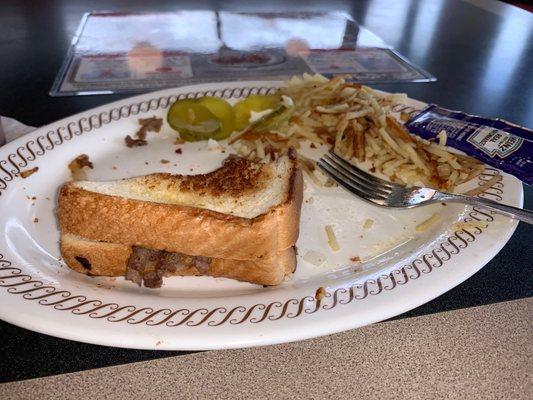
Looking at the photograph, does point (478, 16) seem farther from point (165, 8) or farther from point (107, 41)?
point (107, 41)

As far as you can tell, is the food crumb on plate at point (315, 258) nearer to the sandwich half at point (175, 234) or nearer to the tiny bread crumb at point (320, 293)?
the sandwich half at point (175, 234)

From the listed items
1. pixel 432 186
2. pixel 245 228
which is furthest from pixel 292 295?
pixel 432 186

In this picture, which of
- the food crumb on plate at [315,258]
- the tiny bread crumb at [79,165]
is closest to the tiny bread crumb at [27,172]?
the tiny bread crumb at [79,165]

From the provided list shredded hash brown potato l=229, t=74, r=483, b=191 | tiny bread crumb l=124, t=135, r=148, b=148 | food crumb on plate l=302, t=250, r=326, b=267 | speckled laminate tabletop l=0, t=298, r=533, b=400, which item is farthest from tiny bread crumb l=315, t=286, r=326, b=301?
tiny bread crumb l=124, t=135, r=148, b=148

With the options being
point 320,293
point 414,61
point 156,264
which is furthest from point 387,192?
point 414,61

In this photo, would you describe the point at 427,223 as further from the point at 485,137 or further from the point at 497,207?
the point at 485,137

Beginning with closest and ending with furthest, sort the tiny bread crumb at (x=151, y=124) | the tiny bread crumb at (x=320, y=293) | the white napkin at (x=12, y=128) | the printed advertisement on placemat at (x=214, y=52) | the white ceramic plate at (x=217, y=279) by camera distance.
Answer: the white ceramic plate at (x=217, y=279) < the tiny bread crumb at (x=320, y=293) < the white napkin at (x=12, y=128) < the tiny bread crumb at (x=151, y=124) < the printed advertisement on placemat at (x=214, y=52)
